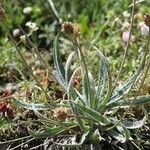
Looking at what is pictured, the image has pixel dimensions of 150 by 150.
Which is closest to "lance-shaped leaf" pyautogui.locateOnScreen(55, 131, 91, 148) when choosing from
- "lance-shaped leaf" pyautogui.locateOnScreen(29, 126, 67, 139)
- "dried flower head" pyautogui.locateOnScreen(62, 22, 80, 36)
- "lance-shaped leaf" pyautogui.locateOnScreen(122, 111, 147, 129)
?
Answer: "lance-shaped leaf" pyautogui.locateOnScreen(29, 126, 67, 139)

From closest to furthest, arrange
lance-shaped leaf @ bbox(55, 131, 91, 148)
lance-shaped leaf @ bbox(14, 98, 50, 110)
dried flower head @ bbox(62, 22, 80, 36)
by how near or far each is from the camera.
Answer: dried flower head @ bbox(62, 22, 80, 36)
lance-shaped leaf @ bbox(55, 131, 91, 148)
lance-shaped leaf @ bbox(14, 98, 50, 110)

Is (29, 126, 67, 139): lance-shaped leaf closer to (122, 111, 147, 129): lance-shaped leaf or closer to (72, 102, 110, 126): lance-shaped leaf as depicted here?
(72, 102, 110, 126): lance-shaped leaf

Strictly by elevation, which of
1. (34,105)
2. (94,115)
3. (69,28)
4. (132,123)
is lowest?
(132,123)

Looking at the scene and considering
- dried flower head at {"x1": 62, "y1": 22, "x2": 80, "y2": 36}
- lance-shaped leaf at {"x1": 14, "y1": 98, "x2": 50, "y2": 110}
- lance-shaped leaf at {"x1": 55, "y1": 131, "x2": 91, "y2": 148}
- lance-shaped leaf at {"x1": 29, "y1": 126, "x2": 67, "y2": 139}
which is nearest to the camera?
dried flower head at {"x1": 62, "y1": 22, "x2": 80, "y2": 36}

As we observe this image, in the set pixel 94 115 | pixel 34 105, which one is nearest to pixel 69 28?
pixel 94 115

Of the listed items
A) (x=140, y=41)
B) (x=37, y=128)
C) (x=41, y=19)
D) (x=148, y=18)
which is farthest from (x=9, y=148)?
(x=41, y=19)

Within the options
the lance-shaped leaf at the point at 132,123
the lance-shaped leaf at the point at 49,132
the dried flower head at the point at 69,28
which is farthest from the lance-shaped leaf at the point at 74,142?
the dried flower head at the point at 69,28

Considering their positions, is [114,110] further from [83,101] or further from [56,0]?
[56,0]

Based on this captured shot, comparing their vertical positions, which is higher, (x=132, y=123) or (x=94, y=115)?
(x=94, y=115)

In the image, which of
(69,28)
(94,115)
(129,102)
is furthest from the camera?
(129,102)

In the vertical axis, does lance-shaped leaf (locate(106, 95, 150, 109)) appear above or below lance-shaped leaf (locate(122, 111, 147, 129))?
above

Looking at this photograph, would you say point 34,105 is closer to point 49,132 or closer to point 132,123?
point 49,132
